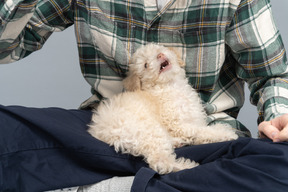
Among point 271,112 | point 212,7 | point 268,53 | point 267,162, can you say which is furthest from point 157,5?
point 267,162

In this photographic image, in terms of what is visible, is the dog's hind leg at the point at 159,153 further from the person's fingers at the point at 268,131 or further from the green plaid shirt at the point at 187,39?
the green plaid shirt at the point at 187,39

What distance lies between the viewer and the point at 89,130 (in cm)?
147

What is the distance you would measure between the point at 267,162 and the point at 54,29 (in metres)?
1.10

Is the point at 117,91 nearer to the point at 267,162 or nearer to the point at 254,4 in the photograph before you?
the point at 254,4

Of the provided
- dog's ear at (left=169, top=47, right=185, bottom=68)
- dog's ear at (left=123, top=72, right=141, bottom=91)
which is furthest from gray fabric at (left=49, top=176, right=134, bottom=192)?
dog's ear at (left=169, top=47, right=185, bottom=68)

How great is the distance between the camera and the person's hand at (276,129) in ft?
4.01

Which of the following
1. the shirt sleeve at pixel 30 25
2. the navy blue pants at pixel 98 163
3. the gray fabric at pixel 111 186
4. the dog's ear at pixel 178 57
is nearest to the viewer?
the navy blue pants at pixel 98 163

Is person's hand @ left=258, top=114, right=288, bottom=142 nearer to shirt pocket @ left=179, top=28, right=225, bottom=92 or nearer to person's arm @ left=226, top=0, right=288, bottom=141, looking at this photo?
person's arm @ left=226, top=0, right=288, bottom=141

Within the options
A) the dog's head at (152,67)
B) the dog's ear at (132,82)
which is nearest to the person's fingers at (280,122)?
the dog's head at (152,67)

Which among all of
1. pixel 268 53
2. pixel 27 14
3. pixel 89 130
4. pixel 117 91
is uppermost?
pixel 27 14

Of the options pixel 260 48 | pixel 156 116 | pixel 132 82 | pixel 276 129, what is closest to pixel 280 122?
pixel 276 129

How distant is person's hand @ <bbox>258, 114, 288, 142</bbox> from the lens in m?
1.22

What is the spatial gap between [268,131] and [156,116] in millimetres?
457

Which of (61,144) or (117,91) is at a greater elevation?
(117,91)
